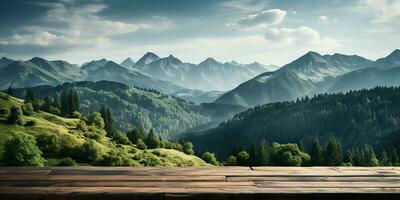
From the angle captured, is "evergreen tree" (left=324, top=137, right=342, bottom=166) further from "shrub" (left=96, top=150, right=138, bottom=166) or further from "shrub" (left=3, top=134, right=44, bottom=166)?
"shrub" (left=3, top=134, right=44, bottom=166)

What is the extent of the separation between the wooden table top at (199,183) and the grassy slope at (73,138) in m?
110

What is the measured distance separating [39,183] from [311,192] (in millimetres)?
4948

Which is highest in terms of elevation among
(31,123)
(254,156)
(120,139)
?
(31,123)

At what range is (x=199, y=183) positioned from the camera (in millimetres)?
6668

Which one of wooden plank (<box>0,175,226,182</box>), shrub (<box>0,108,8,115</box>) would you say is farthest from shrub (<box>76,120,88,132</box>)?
wooden plank (<box>0,175,226,182</box>)

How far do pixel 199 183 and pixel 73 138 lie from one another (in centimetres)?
12944

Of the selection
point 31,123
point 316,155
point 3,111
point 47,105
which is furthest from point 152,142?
point 316,155

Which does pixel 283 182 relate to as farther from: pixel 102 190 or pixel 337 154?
pixel 337 154

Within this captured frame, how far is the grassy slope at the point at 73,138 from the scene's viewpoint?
123312 millimetres

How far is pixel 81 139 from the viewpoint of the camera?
133 m

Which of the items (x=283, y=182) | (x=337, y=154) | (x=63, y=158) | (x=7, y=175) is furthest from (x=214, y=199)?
(x=337, y=154)

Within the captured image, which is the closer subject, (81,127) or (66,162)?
(66,162)

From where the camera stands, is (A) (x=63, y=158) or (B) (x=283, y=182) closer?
(B) (x=283, y=182)

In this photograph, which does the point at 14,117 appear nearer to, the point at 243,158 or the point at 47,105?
the point at 47,105
